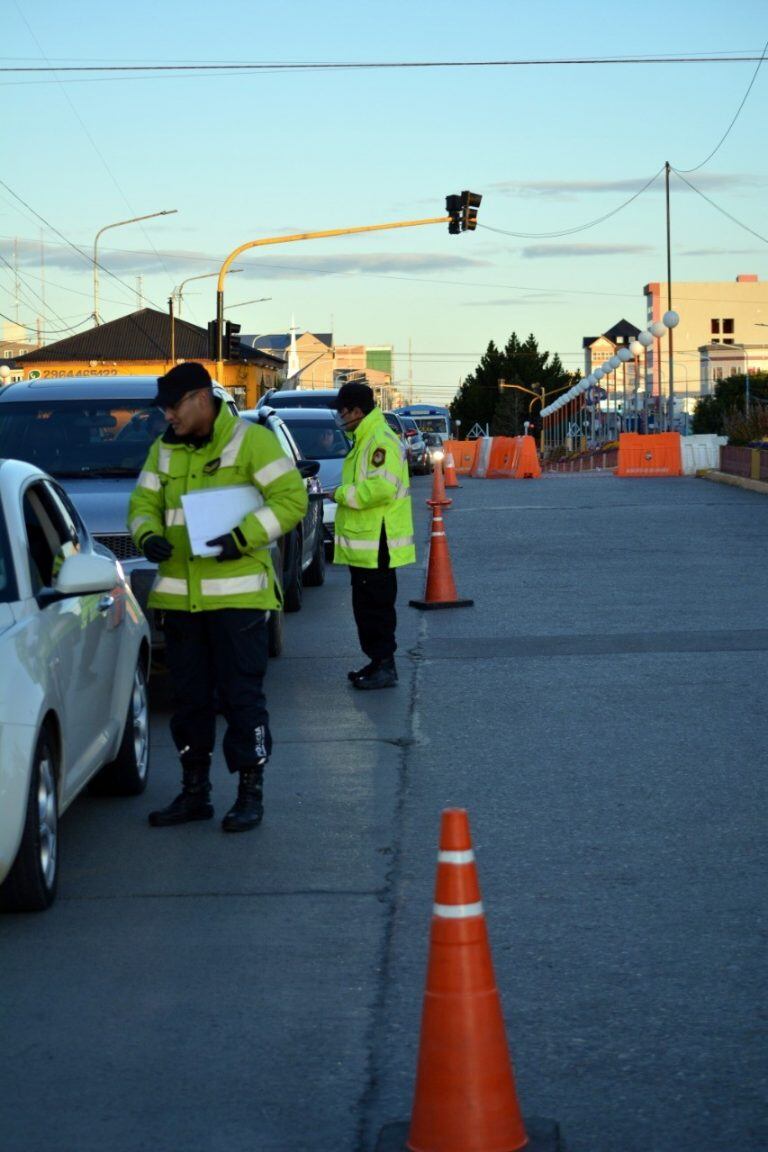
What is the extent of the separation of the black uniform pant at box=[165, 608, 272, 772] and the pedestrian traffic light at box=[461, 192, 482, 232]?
3084 centimetres

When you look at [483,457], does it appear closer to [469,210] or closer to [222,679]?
[469,210]

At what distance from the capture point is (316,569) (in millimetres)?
18031

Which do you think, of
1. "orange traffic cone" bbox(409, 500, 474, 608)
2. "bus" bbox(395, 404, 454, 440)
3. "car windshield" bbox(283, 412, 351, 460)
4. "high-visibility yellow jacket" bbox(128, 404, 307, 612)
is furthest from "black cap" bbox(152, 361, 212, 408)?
"bus" bbox(395, 404, 454, 440)

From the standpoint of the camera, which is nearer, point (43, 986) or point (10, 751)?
point (43, 986)

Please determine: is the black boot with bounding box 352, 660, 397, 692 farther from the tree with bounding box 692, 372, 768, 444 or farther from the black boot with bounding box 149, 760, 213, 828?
the tree with bounding box 692, 372, 768, 444

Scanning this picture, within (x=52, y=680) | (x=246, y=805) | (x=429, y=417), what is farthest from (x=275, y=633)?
(x=429, y=417)

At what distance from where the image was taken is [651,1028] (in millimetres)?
4773

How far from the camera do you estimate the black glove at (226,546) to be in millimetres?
7027

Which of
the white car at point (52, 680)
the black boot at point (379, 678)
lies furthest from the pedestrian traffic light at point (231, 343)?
the white car at point (52, 680)

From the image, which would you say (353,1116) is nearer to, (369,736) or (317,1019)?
(317,1019)

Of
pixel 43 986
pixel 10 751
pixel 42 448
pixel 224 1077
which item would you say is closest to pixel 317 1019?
pixel 224 1077

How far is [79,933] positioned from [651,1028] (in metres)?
2.00

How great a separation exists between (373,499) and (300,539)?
446 cm

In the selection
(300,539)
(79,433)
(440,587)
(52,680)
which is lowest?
(440,587)
